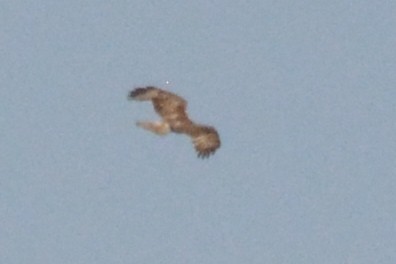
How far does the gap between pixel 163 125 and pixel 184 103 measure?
576mm

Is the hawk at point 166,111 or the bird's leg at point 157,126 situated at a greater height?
the hawk at point 166,111

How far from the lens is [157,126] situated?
6725 centimetres

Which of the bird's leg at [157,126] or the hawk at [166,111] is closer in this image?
the hawk at [166,111]

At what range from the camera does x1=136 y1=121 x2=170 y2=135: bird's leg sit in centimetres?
6712

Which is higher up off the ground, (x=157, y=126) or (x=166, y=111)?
(x=166, y=111)

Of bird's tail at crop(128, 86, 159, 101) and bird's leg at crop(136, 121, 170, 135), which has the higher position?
bird's tail at crop(128, 86, 159, 101)

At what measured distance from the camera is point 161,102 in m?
67.1

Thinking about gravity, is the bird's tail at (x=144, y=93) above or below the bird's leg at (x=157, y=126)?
above

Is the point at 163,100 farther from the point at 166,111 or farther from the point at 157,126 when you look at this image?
the point at 157,126

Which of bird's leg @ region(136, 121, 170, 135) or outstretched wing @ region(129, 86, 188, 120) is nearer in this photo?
outstretched wing @ region(129, 86, 188, 120)

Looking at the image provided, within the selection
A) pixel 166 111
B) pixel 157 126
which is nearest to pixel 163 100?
pixel 166 111

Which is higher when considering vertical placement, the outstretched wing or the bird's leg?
the outstretched wing

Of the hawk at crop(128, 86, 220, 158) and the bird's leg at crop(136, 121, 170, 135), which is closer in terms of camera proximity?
the hawk at crop(128, 86, 220, 158)

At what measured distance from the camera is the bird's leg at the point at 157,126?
6712 cm
